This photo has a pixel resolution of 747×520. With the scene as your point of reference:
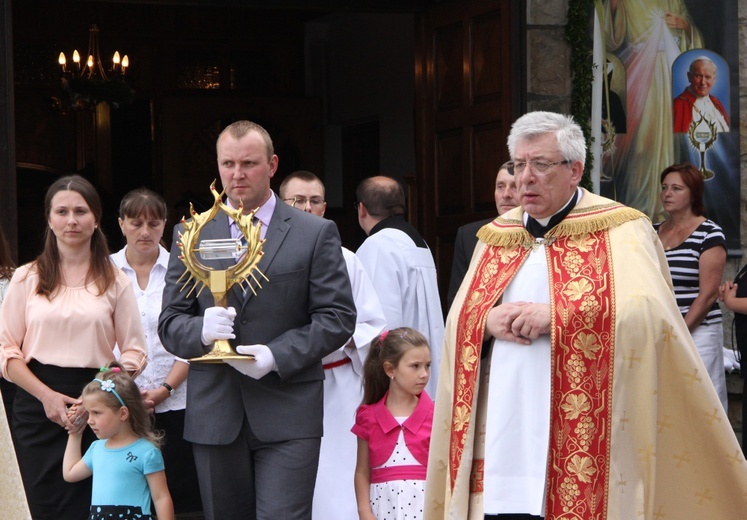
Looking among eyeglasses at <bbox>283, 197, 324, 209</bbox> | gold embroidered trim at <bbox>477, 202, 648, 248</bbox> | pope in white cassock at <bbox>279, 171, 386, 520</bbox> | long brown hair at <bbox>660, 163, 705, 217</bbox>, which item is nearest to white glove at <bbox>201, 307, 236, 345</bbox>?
gold embroidered trim at <bbox>477, 202, 648, 248</bbox>

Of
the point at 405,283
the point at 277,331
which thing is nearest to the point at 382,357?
the point at 277,331

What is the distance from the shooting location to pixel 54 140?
13.8m

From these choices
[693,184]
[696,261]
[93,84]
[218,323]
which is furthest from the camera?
[93,84]

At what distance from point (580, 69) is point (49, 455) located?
4.54 m

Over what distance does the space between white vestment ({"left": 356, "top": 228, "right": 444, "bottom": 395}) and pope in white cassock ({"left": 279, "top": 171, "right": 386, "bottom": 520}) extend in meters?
0.76

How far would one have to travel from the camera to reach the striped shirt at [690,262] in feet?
25.4

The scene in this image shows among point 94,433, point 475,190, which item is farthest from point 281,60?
point 94,433

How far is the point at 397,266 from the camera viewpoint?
23.6 ft

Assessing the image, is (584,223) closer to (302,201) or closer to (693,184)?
(302,201)

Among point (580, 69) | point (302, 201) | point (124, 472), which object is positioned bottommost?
point (124, 472)

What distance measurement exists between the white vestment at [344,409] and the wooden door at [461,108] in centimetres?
272

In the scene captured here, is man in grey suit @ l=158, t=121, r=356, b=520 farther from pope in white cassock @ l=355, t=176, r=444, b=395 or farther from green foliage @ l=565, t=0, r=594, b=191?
green foliage @ l=565, t=0, r=594, b=191

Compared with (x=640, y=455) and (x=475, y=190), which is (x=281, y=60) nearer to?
(x=475, y=190)

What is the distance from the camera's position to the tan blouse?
5.87 meters
